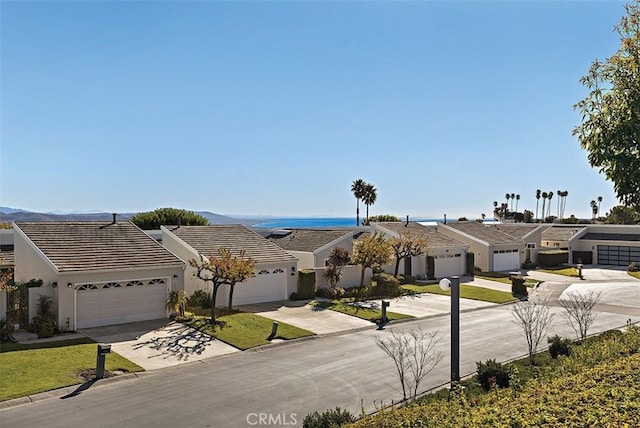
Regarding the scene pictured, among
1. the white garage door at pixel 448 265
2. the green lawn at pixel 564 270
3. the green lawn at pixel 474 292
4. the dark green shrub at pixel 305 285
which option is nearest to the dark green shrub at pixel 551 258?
the green lawn at pixel 564 270

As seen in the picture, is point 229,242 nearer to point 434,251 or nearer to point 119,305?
point 119,305

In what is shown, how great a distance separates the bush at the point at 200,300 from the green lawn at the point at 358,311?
596 cm

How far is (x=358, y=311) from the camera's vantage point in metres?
26.0

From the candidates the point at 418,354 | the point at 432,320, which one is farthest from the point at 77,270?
the point at 432,320

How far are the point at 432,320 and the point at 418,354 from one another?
7.18m

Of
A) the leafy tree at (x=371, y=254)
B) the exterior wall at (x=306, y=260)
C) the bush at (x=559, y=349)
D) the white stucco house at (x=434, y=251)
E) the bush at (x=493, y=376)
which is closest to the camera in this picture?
the bush at (x=493, y=376)

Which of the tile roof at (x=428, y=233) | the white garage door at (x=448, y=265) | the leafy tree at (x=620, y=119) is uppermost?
the leafy tree at (x=620, y=119)

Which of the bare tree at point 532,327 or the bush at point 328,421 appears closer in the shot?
the bush at point 328,421

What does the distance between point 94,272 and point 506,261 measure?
125 ft

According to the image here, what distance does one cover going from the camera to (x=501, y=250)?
153 feet

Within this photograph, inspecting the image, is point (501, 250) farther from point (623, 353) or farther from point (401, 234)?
point (623, 353)

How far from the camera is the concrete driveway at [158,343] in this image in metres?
16.8

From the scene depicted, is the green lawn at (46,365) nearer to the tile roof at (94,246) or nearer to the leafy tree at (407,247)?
the tile roof at (94,246)

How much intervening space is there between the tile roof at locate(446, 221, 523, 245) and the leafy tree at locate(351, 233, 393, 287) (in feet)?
54.4
